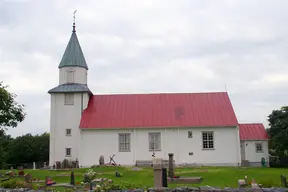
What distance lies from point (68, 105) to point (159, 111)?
9394mm

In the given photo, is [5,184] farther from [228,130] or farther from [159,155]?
[228,130]

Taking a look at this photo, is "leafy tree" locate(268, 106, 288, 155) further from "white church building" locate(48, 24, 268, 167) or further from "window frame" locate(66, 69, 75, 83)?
"window frame" locate(66, 69, 75, 83)

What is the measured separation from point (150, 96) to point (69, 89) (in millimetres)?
8894

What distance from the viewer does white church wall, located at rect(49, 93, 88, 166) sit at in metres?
37.3

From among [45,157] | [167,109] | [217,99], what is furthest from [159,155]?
[45,157]

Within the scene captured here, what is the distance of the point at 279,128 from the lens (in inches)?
1540

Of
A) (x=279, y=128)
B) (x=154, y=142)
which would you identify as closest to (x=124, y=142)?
(x=154, y=142)

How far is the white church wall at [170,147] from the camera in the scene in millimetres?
36344

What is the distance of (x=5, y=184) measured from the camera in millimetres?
16438

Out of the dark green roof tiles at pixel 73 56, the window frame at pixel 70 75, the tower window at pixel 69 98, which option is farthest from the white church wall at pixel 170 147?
the dark green roof tiles at pixel 73 56

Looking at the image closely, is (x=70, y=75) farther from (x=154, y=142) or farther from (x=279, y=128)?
(x=279, y=128)

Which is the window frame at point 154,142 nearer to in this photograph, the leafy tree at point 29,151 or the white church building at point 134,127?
the white church building at point 134,127

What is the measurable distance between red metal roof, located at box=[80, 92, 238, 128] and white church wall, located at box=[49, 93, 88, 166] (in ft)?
3.63

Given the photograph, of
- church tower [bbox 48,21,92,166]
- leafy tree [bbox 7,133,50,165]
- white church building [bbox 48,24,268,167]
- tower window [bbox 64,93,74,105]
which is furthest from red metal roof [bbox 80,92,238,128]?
leafy tree [bbox 7,133,50,165]
